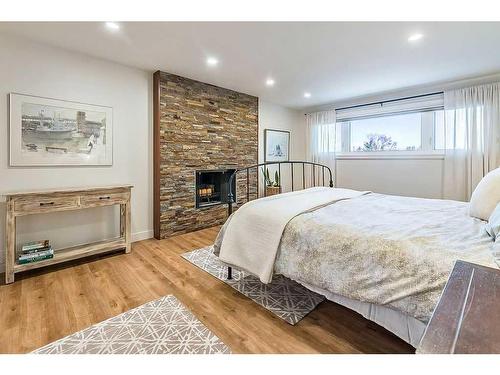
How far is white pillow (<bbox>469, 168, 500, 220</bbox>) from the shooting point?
1697 mm

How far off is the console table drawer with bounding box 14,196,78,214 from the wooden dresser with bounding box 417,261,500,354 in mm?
2866

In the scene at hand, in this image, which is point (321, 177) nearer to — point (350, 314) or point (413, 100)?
point (413, 100)

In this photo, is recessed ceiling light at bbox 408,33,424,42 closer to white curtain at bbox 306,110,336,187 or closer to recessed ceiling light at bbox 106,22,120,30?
white curtain at bbox 306,110,336,187

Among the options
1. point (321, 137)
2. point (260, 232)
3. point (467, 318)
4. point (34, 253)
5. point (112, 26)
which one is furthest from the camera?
point (321, 137)

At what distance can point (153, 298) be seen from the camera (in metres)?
1.95

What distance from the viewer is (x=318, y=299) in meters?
1.90

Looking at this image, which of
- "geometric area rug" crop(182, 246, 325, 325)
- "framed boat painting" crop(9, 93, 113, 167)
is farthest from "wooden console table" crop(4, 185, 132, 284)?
"geometric area rug" crop(182, 246, 325, 325)

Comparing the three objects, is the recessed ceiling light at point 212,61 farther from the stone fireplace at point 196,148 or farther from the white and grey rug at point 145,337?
the white and grey rug at point 145,337

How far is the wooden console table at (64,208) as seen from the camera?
85.4 inches

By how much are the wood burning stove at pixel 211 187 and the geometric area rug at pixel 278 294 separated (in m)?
1.66

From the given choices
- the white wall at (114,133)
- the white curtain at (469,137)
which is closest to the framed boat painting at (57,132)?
the white wall at (114,133)

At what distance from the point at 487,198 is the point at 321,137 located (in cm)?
354

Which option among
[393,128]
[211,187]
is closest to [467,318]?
[211,187]

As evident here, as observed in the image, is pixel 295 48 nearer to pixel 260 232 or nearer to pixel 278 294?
pixel 260 232
